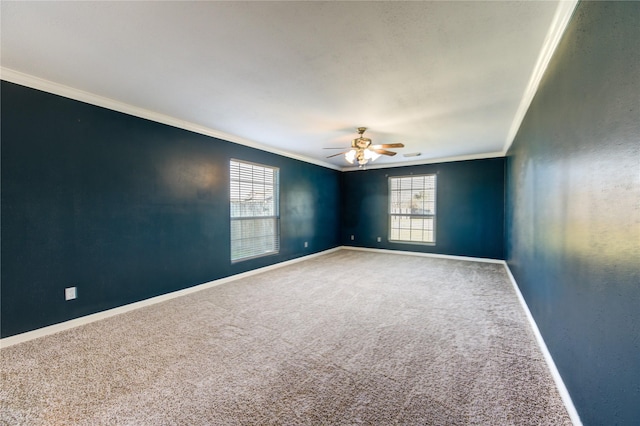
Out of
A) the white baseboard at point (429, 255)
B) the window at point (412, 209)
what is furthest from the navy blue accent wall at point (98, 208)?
the window at point (412, 209)

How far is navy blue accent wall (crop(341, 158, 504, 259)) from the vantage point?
5.69 meters

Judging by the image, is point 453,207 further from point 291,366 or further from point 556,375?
point 291,366

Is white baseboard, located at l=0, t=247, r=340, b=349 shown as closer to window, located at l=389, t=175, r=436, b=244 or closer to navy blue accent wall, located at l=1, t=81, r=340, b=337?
navy blue accent wall, located at l=1, t=81, r=340, b=337

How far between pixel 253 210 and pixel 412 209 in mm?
4164

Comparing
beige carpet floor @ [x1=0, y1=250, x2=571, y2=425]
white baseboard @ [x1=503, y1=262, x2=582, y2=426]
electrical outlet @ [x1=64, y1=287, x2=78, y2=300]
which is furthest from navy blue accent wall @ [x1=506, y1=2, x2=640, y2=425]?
electrical outlet @ [x1=64, y1=287, x2=78, y2=300]

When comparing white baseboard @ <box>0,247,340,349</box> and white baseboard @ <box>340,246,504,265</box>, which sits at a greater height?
white baseboard @ <box>340,246,504,265</box>

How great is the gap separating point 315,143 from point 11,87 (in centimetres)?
365

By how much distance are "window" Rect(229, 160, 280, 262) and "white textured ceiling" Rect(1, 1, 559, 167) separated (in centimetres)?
140

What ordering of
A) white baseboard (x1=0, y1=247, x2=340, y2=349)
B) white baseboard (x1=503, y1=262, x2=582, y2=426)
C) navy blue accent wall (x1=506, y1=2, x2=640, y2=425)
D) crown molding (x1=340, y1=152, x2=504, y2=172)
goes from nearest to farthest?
navy blue accent wall (x1=506, y1=2, x2=640, y2=425) → white baseboard (x1=503, y1=262, x2=582, y2=426) → white baseboard (x1=0, y1=247, x2=340, y2=349) → crown molding (x1=340, y1=152, x2=504, y2=172)

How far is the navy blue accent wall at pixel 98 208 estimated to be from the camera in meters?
2.40

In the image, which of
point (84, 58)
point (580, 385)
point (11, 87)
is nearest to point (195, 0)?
point (84, 58)

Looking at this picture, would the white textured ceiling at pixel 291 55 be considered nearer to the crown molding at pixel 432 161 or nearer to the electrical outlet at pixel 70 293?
the electrical outlet at pixel 70 293

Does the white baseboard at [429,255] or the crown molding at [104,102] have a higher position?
the crown molding at [104,102]

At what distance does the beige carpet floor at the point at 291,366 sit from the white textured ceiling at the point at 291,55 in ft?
7.93
